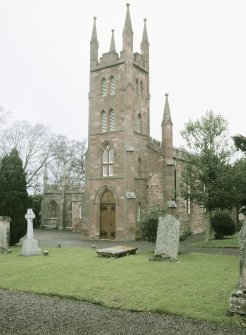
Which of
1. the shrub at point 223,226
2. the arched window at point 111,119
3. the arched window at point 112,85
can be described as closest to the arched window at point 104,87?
the arched window at point 112,85

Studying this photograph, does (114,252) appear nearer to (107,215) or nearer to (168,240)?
(168,240)

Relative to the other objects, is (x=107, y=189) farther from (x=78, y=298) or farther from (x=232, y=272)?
(x=78, y=298)

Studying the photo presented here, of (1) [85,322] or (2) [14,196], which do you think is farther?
(2) [14,196]

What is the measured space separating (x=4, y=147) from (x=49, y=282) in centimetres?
3700

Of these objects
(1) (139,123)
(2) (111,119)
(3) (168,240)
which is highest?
(2) (111,119)

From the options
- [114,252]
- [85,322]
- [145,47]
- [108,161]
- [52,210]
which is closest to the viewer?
[85,322]

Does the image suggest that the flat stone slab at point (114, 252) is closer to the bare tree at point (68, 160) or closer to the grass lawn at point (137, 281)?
the grass lawn at point (137, 281)

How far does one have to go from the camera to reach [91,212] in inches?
1165

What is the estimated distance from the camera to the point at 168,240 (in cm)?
1570

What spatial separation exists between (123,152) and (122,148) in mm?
354

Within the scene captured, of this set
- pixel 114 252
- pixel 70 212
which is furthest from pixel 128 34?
pixel 70 212

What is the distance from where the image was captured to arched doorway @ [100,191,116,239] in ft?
94.3

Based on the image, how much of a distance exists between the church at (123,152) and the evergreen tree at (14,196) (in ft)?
24.2

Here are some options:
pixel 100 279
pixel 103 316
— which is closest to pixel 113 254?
pixel 100 279
